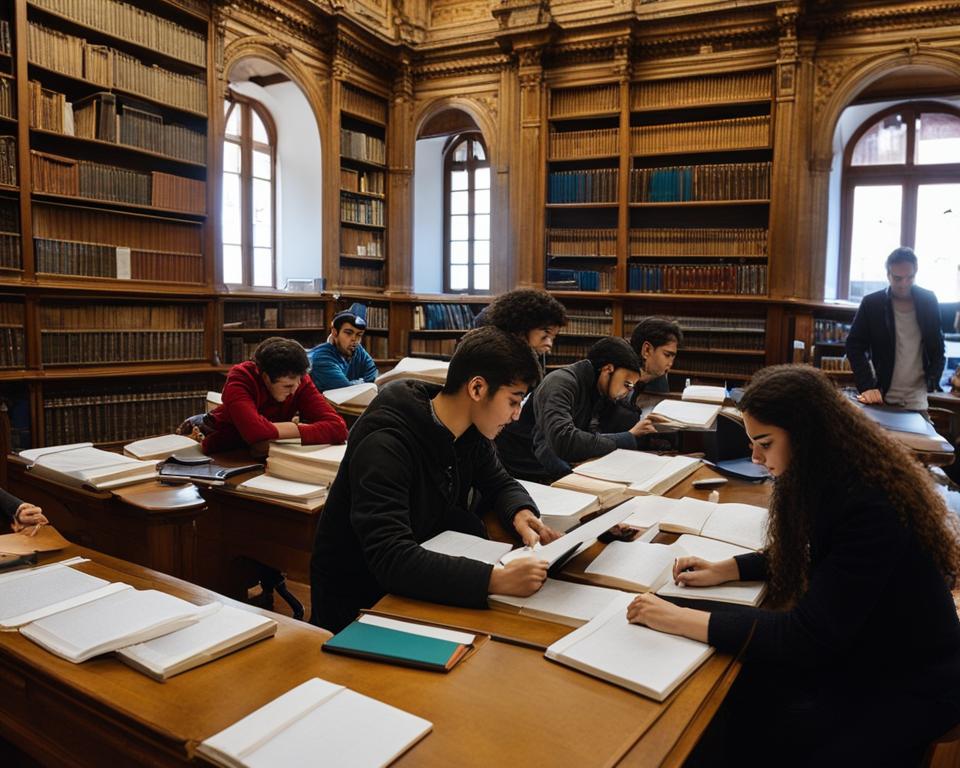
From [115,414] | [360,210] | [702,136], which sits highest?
[702,136]

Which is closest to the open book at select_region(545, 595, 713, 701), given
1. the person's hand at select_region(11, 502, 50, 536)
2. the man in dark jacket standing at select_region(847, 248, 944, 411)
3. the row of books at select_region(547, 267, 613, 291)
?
the person's hand at select_region(11, 502, 50, 536)

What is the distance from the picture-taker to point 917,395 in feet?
14.2

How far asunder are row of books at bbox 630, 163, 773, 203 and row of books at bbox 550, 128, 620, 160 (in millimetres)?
323

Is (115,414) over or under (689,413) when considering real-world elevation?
under

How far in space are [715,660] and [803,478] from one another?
1.29 feet

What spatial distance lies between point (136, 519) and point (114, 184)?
3641mm

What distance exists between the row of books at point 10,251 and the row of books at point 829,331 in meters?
5.79

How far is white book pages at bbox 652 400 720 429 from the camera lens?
2840 millimetres

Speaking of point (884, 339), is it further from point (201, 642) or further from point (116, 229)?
point (116, 229)

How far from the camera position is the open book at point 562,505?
194cm

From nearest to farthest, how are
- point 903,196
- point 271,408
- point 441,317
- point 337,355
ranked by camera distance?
1. point 271,408
2. point 337,355
3. point 441,317
4. point 903,196

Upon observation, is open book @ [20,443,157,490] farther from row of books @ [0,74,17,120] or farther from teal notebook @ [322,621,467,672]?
row of books @ [0,74,17,120]

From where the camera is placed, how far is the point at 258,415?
2.86 metres

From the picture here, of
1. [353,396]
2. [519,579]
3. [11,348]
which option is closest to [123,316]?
[11,348]
